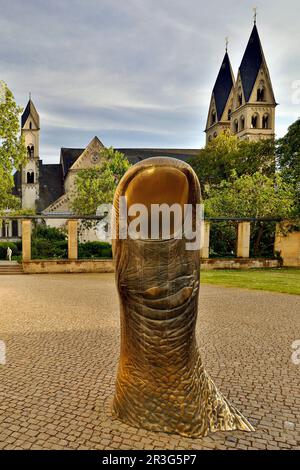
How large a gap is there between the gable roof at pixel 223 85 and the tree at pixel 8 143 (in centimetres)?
4876

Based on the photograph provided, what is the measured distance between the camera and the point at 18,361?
554 centimetres

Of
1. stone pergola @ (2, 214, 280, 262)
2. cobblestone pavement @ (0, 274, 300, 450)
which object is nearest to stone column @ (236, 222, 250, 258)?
stone pergola @ (2, 214, 280, 262)

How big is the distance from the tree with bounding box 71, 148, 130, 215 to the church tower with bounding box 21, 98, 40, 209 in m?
22.0

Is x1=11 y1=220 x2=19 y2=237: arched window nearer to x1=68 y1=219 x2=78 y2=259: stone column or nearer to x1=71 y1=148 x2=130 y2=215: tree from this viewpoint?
x1=71 y1=148 x2=130 y2=215: tree

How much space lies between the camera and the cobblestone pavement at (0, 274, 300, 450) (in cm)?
340

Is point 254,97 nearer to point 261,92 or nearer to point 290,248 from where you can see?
point 261,92

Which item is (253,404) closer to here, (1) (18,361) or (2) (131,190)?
(2) (131,190)

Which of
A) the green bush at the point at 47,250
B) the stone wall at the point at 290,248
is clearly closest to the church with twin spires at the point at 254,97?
the stone wall at the point at 290,248

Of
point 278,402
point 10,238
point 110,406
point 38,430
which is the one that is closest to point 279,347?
point 278,402

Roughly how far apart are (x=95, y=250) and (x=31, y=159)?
36.4 m

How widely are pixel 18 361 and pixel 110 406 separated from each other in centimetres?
222

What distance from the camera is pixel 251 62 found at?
173 ft

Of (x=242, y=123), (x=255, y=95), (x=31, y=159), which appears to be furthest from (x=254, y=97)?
(x=31, y=159)

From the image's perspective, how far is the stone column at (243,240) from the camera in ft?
63.6
